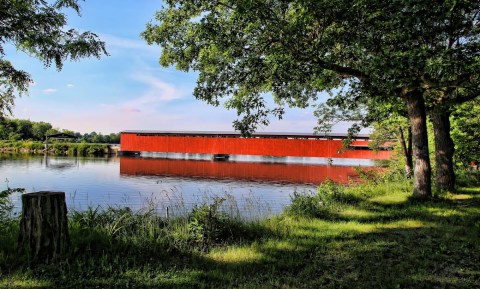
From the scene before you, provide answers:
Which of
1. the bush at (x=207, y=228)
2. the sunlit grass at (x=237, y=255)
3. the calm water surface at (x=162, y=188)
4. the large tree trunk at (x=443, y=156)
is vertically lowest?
the calm water surface at (x=162, y=188)

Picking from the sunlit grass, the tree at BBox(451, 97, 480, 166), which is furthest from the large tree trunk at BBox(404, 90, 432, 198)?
the sunlit grass

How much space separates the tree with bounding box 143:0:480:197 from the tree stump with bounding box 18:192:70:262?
4.79m

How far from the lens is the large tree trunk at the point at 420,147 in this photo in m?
9.34

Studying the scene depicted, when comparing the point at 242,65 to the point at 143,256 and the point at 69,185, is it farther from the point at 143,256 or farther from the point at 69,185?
the point at 69,185

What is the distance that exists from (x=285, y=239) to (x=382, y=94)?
5055mm

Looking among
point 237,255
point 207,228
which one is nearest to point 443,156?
point 207,228

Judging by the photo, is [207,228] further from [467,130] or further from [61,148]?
[61,148]

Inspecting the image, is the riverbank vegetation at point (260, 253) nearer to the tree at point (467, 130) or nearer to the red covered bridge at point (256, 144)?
the tree at point (467, 130)

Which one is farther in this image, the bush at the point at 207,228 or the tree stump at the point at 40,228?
the bush at the point at 207,228

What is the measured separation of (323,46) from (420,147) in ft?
13.1

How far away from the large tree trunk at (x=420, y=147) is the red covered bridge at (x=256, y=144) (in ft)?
108

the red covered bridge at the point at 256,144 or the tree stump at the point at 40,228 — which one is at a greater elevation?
the red covered bridge at the point at 256,144

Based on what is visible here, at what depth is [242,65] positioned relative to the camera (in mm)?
8742

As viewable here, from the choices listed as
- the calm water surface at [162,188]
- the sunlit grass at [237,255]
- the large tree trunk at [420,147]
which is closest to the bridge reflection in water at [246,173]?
the calm water surface at [162,188]
